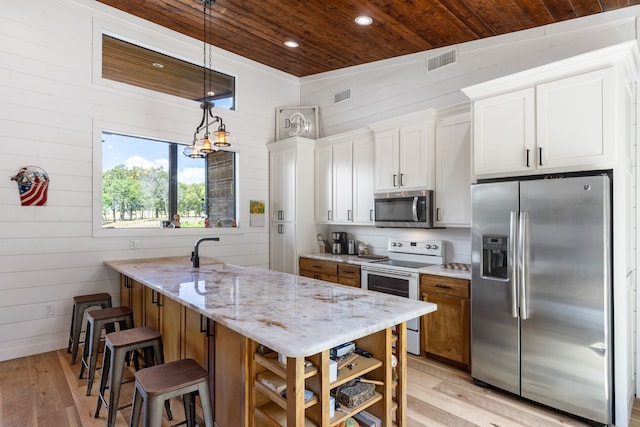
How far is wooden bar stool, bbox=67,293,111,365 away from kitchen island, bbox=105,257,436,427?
1.58 metres

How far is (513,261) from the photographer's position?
2680 mm

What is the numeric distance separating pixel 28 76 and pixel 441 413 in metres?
4.72

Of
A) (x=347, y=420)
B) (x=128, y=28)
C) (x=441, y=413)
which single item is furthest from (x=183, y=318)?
(x=128, y=28)

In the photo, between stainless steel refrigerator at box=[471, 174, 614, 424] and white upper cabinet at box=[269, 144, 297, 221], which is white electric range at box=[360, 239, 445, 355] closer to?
stainless steel refrigerator at box=[471, 174, 614, 424]

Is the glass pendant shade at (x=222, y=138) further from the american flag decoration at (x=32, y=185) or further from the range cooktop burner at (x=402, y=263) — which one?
the range cooktop burner at (x=402, y=263)

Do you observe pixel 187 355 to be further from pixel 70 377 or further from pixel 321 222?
pixel 321 222

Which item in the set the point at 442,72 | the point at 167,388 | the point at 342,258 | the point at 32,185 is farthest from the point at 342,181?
the point at 167,388

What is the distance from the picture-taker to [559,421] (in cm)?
246

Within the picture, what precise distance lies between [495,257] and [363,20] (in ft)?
8.45

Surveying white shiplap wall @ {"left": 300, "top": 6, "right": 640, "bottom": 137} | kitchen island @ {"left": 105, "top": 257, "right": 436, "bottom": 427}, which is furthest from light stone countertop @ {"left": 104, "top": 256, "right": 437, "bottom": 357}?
white shiplap wall @ {"left": 300, "top": 6, "right": 640, "bottom": 137}

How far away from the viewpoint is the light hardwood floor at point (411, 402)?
96.0 inches

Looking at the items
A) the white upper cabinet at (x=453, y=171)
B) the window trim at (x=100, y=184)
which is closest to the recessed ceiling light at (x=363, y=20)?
the white upper cabinet at (x=453, y=171)

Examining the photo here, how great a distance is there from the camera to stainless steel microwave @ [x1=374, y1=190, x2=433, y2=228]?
12.3 ft

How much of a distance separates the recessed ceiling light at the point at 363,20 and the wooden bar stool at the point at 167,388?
10.9 feet
